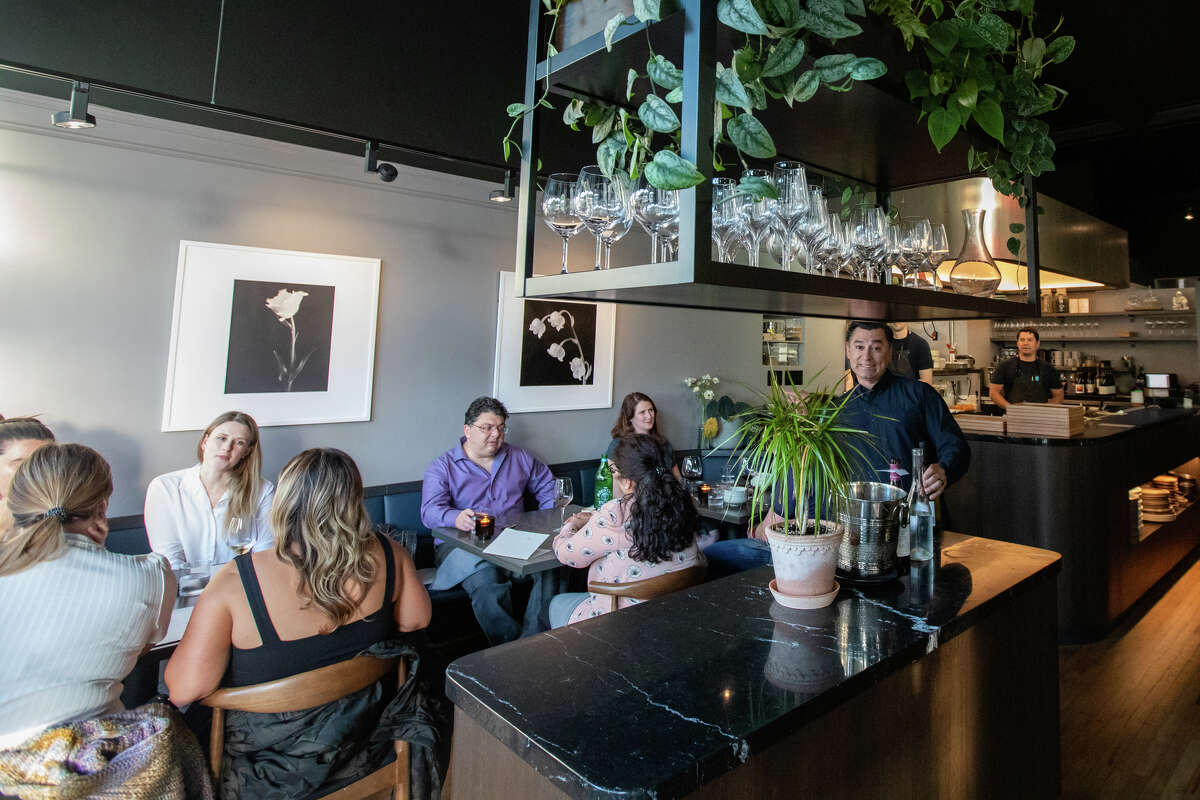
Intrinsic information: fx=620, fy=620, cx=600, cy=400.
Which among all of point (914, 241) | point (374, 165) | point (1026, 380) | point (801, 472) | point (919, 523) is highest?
point (374, 165)

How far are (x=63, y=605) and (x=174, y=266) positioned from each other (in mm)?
2255

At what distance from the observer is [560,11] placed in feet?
3.66

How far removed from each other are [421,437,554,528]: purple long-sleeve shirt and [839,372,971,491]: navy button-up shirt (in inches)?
73.1

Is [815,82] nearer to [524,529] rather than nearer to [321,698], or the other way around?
[321,698]

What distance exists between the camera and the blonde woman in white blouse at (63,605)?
1446 millimetres

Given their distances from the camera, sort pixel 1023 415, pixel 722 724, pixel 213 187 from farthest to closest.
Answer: pixel 1023 415 < pixel 213 187 < pixel 722 724

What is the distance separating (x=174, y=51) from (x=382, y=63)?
0.67 meters

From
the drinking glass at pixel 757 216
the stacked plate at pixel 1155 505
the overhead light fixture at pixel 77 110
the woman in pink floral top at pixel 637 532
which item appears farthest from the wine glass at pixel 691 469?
the stacked plate at pixel 1155 505

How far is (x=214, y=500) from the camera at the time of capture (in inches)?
110

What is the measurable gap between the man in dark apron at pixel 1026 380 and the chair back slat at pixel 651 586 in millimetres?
4404

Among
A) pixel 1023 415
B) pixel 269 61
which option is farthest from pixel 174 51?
pixel 1023 415

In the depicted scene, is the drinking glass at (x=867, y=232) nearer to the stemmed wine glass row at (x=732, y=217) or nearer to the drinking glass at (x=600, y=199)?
the stemmed wine glass row at (x=732, y=217)

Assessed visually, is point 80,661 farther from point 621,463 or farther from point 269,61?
point 269,61

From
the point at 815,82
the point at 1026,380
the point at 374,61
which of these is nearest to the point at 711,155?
the point at 815,82
